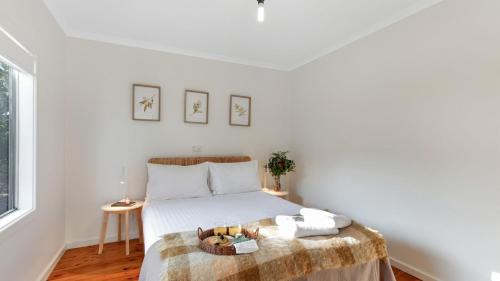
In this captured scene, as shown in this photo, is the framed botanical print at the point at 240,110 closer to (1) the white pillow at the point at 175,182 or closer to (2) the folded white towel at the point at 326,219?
(1) the white pillow at the point at 175,182

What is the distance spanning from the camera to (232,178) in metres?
3.18

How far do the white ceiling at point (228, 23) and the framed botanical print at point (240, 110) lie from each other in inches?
27.4

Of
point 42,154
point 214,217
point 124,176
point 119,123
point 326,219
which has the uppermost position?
point 119,123

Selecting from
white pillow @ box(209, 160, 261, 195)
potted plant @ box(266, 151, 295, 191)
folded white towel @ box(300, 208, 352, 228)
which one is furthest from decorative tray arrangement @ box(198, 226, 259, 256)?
potted plant @ box(266, 151, 295, 191)

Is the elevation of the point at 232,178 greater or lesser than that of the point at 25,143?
lesser

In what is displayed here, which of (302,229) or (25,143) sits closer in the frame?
(302,229)

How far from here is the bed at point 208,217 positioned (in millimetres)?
1566

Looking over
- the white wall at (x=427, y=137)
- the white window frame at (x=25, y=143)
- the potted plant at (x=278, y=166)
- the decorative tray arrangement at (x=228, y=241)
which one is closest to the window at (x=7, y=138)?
the white window frame at (x=25, y=143)

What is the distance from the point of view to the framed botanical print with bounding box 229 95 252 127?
3.71 m

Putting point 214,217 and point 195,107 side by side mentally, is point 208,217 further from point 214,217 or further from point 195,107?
point 195,107

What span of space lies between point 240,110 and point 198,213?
1.90 meters

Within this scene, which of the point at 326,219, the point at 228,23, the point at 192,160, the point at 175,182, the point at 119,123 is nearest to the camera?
the point at 326,219

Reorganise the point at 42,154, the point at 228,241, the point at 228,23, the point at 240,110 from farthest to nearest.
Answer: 1. the point at 240,110
2. the point at 228,23
3. the point at 42,154
4. the point at 228,241

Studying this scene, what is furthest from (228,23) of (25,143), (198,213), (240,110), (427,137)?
(427,137)
